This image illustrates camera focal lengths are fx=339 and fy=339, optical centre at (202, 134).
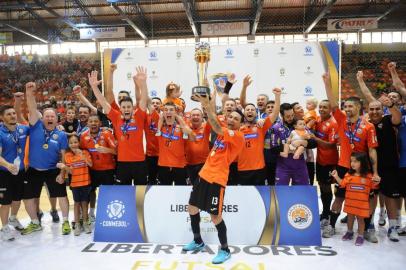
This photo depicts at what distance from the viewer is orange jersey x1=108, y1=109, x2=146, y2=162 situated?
4531mm

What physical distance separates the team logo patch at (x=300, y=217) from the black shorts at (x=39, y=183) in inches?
124

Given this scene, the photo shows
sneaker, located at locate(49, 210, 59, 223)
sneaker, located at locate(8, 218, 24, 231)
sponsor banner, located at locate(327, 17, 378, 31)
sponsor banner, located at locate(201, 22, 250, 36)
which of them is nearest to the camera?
sneaker, located at locate(8, 218, 24, 231)

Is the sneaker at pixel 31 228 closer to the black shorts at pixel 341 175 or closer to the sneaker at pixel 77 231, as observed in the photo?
the sneaker at pixel 77 231

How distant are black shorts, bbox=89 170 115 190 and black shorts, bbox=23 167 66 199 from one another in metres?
0.42

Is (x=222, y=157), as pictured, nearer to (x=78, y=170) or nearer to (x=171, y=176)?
(x=171, y=176)

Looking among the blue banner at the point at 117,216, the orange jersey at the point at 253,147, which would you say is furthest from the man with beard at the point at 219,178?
the blue banner at the point at 117,216

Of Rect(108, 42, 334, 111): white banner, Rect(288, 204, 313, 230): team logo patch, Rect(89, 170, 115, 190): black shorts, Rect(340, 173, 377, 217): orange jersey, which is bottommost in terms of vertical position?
Rect(288, 204, 313, 230): team logo patch

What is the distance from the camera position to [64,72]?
20781 millimetres

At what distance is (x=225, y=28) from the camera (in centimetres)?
1677

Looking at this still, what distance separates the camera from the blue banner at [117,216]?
14.1ft

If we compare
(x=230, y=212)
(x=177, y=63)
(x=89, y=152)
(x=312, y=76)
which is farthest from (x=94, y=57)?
(x=230, y=212)

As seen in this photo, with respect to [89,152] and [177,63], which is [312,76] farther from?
[89,152]

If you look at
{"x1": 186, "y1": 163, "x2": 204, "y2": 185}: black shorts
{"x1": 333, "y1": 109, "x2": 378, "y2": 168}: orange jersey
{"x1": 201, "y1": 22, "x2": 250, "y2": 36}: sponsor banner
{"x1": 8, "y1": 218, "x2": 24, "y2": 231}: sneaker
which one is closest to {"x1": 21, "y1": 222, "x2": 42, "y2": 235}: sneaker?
{"x1": 8, "y1": 218, "x2": 24, "y2": 231}: sneaker

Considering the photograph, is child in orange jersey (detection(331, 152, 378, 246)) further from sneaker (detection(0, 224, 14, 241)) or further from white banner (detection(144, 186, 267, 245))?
sneaker (detection(0, 224, 14, 241))
